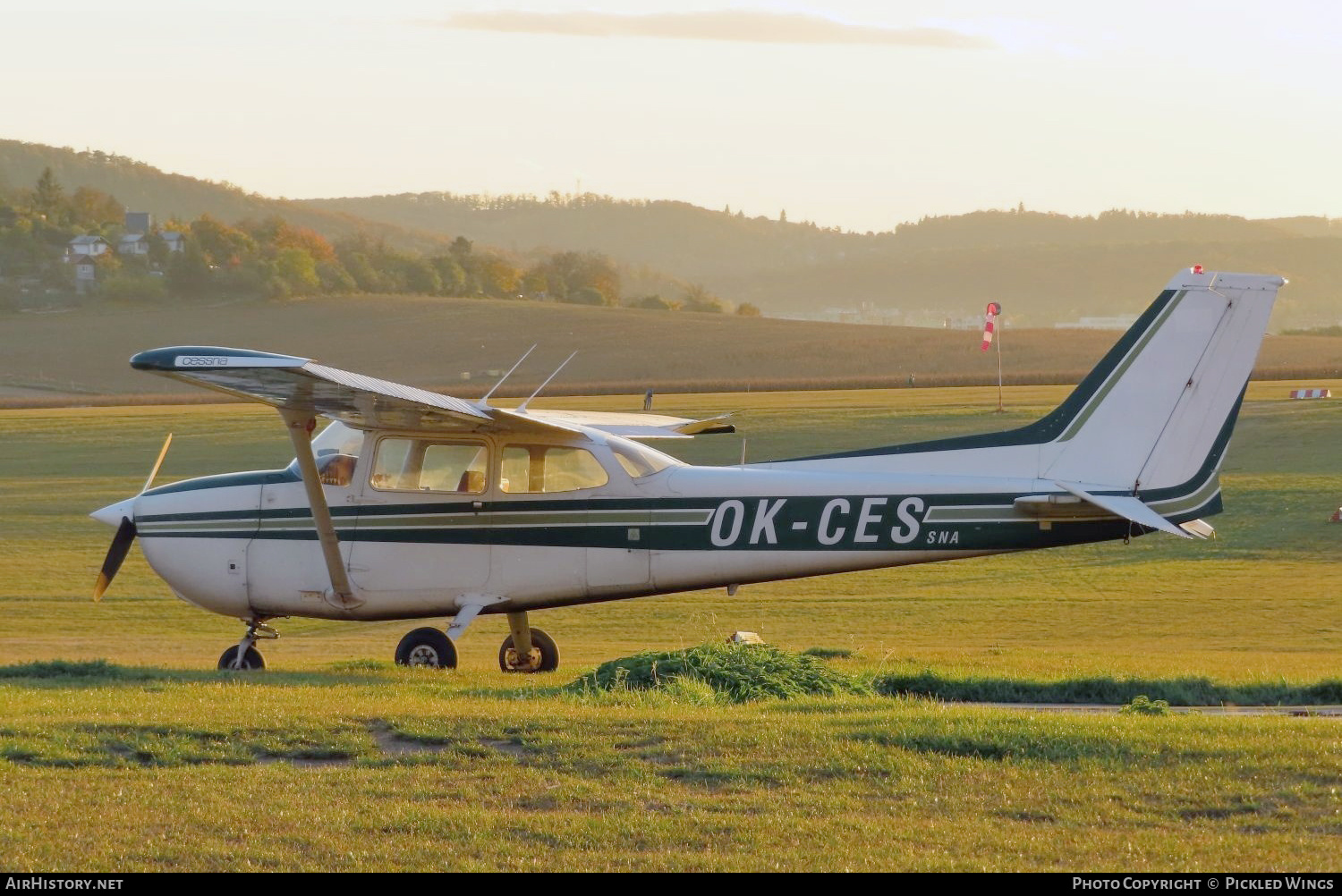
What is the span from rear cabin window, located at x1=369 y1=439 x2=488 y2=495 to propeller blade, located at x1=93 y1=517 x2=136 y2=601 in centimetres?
238

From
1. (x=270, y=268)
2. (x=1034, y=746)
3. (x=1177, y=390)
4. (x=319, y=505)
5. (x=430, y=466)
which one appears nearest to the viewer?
(x=1034, y=746)

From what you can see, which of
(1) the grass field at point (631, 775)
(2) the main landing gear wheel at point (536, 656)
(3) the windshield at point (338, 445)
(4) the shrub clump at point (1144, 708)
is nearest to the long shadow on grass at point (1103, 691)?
(1) the grass field at point (631, 775)

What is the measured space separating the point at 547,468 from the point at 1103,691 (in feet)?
16.4

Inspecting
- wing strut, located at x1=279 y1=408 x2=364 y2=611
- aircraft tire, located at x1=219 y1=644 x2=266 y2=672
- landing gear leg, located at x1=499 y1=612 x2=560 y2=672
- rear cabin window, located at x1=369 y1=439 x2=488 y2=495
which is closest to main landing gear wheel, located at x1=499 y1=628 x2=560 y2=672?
landing gear leg, located at x1=499 y1=612 x2=560 y2=672

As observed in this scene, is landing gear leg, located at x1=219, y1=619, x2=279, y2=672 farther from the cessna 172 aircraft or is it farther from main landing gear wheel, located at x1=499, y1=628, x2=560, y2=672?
main landing gear wheel, located at x1=499, y1=628, x2=560, y2=672

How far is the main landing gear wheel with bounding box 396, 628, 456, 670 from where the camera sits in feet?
45.4

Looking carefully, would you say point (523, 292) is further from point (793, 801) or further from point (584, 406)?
point (793, 801)

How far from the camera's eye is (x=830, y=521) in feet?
44.5

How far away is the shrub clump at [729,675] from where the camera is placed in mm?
11359

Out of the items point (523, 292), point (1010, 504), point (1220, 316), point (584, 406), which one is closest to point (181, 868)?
point (1010, 504)

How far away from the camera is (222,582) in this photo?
14266 mm

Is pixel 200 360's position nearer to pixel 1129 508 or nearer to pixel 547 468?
pixel 547 468

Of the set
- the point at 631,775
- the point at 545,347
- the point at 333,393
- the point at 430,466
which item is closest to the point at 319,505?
the point at 430,466

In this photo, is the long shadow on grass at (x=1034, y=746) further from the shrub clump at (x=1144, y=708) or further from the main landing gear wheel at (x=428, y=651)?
the main landing gear wheel at (x=428, y=651)
